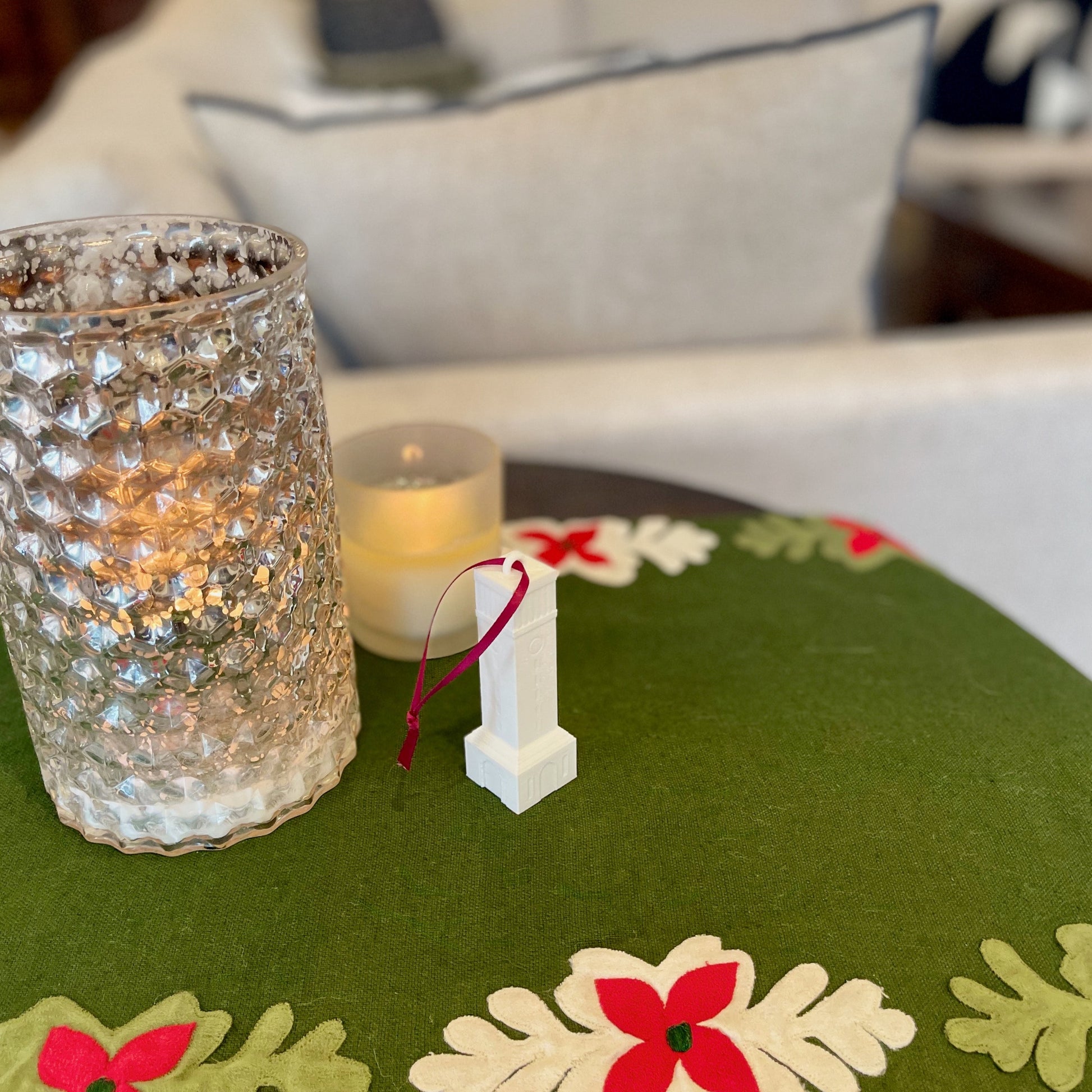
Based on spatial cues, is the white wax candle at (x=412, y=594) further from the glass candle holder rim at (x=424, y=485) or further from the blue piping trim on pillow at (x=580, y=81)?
the blue piping trim on pillow at (x=580, y=81)

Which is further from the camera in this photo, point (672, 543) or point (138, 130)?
point (138, 130)

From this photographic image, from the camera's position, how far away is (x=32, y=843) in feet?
1.54

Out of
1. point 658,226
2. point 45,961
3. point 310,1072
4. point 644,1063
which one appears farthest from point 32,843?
point 658,226

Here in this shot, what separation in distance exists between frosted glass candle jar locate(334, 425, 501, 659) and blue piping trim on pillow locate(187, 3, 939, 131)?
0.46m

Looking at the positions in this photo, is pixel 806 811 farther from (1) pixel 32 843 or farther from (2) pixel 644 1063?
(1) pixel 32 843

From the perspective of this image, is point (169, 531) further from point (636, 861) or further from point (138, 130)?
point (138, 130)

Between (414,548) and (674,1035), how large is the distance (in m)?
0.30

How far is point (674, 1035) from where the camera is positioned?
0.39 metres

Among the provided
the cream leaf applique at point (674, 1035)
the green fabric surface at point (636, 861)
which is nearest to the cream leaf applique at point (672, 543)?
the green fabric surface at point (636, 861)

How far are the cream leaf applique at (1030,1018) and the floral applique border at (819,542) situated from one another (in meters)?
0.33

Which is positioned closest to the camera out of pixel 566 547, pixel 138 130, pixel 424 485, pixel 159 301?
pixel 159 301

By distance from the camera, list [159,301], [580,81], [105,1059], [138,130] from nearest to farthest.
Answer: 1. [105,1059]
2. [159,301]
3. [138,130]
4. [580,81]

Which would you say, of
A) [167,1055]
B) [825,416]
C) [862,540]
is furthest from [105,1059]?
[825,416]

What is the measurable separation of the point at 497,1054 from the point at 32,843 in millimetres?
248
